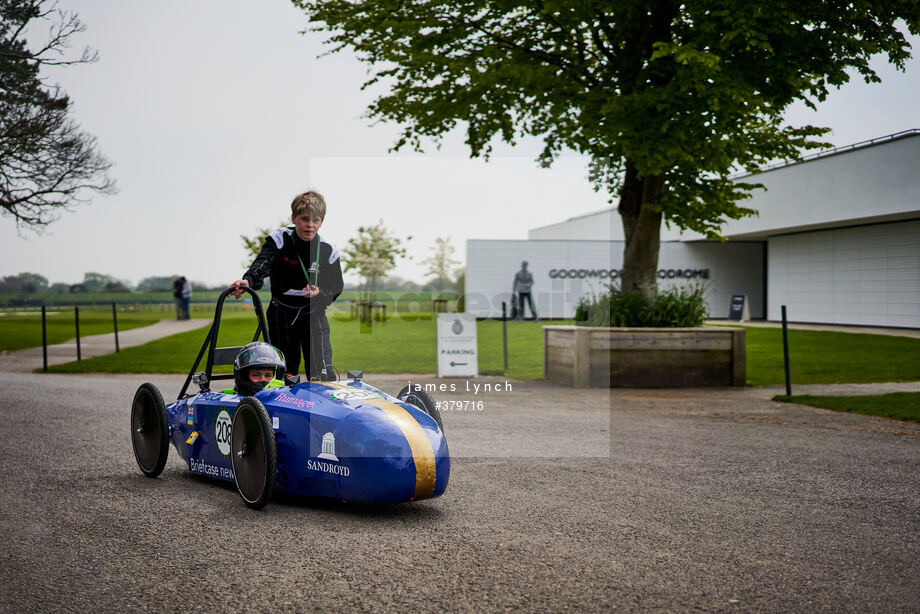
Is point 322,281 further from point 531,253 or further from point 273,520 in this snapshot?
point 531,253

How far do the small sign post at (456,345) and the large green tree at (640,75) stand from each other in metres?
3.25

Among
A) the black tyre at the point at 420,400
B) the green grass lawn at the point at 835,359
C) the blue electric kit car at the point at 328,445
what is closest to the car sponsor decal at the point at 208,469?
the blue electric kit car at the point at 328,445

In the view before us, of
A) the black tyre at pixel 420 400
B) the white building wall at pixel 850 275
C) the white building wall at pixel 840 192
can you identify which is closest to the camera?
the black tyre at pixel 420 400

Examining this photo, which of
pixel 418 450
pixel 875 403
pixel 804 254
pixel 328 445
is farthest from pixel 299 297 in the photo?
pixel 804 254

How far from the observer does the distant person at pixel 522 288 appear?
35438 mm

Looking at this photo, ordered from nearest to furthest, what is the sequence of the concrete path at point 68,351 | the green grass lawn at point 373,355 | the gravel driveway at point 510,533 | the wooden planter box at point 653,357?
1. the gravel driveway at point 510,533
2. the wooden planter box at point 653,357
3. the green grass lawn at point 373,355
4. the concrete path at point 68,351

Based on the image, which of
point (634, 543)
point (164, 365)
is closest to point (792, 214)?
point (164, 365)

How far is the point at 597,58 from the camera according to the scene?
1592 cm

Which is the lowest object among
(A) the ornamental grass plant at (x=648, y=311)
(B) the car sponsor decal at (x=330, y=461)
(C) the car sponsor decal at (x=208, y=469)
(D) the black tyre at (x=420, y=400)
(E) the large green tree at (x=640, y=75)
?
(C) the car sponsor decal at (x=208, y=469)

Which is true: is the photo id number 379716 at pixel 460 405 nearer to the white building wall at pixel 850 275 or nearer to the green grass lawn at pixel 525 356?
the green grass lawn at pixel 525 356

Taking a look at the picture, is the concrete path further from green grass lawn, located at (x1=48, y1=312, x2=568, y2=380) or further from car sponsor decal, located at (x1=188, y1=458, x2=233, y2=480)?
car sponsor decal, located at (x1=188, y1=458, x2=233, y2=480)

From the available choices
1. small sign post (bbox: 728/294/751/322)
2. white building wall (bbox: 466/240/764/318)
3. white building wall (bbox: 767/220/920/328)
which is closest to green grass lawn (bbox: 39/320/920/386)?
white building wall (bbox: 767/220/920/328)

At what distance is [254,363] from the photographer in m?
5.94

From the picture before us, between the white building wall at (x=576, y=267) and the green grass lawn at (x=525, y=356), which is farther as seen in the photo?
the white building wall at (x=576, y=267)
